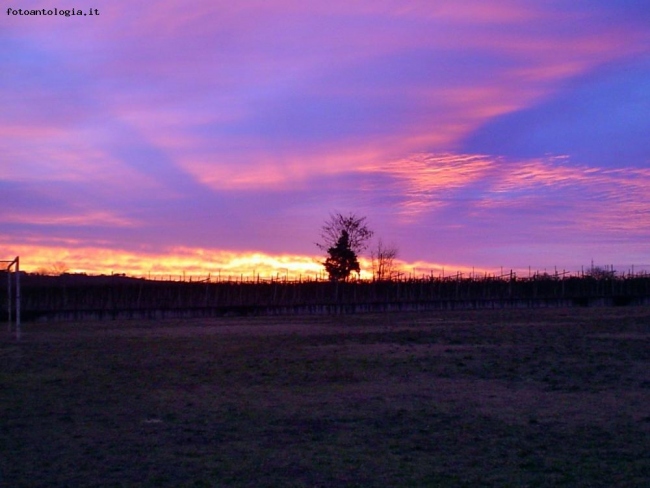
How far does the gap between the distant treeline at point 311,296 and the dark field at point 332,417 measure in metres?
35.1

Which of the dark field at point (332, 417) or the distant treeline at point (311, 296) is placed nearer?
the dark field at point (332, 417)

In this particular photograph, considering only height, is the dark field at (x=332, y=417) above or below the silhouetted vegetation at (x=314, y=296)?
below

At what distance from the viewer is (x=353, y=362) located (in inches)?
683

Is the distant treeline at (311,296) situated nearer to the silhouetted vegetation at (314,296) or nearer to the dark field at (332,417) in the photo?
the silhouetted vegetation at (314,296)

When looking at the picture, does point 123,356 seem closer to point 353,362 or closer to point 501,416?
point 353,362

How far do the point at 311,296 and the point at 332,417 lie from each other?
2017 inches

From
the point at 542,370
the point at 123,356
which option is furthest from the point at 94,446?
the point at 123,356

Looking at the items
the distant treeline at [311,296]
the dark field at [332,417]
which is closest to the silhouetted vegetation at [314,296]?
the distant treeline at [311,296]

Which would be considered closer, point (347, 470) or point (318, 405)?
point (347, 470)

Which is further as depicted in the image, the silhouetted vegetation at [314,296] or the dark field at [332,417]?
the silhouetted vegetation at [314,296]

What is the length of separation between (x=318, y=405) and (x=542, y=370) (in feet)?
18.5

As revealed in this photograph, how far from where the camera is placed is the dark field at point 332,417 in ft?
23.6

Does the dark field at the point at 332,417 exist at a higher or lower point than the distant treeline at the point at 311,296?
lower

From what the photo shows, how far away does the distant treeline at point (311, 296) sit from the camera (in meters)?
54.1
